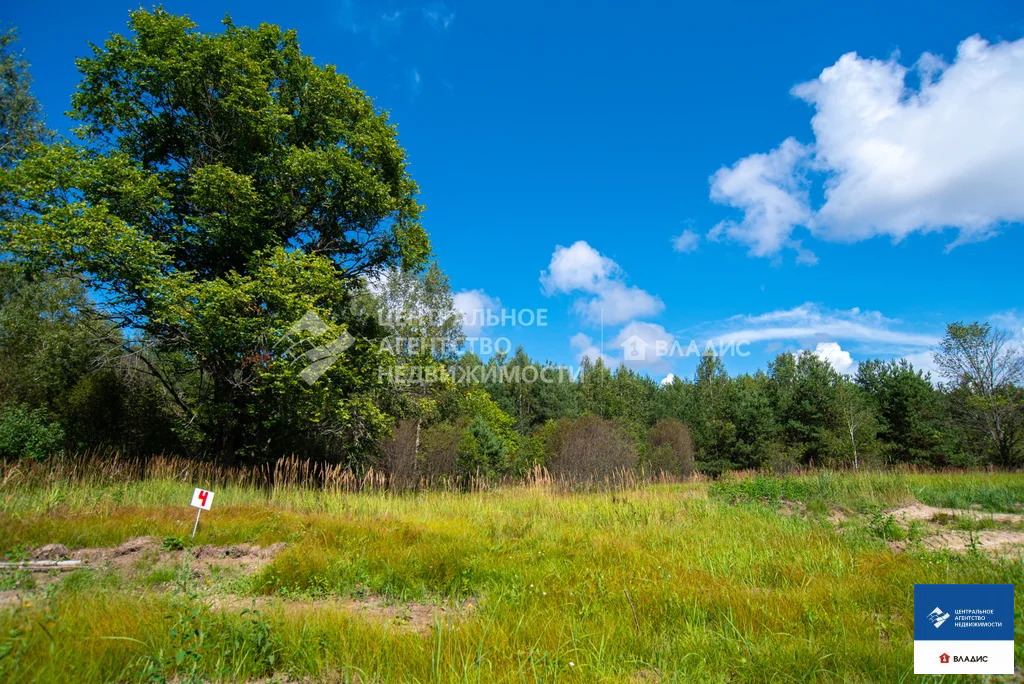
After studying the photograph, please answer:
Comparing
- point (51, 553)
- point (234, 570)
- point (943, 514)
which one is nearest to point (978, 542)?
point (943, 514)

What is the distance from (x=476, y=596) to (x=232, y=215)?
36.4ft

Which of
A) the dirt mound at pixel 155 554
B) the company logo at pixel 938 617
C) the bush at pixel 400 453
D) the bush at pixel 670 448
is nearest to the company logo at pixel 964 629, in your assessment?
the company logo at pixel 938 617

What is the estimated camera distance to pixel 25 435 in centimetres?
1066

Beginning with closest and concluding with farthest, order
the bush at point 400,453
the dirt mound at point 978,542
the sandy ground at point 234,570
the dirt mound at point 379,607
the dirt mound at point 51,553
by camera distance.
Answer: the dirt mound at point 379,607
the sandy ground at point 234,570
the dirt mound at point 51,553
the dirt mound at point 978,542
the bush at point 400,453

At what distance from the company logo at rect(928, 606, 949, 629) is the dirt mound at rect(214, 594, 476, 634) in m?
3.12

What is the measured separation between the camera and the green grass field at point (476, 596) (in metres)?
2.58

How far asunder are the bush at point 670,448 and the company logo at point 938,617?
36.0 metres

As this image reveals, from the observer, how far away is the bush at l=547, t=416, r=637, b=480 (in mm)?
24808

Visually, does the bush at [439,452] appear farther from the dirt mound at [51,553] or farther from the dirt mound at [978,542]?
the dirt mound at [978,542]

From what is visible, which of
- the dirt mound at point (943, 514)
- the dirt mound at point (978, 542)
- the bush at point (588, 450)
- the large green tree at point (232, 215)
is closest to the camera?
the dirt mound at point (978, 542)

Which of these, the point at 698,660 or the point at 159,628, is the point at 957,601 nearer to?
the point at 698,660

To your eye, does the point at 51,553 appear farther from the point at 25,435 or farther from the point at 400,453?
the point at 400,453

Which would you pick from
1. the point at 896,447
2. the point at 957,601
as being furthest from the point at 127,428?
the point at 896,447

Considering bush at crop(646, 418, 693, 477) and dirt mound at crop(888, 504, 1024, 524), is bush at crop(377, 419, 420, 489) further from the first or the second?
bush at crop(646, 418, 693, 477)
